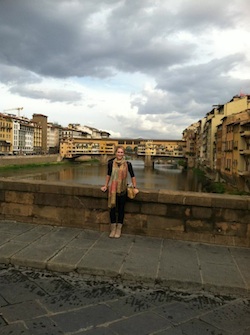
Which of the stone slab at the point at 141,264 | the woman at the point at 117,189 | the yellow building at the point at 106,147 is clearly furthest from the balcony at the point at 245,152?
the yellow building at the point at 106,147

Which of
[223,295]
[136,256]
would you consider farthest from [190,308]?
[136,256]

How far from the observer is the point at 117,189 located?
4645 millimetres

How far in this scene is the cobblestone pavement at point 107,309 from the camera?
2.39m

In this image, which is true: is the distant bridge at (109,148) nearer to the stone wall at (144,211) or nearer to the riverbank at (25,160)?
the riverbank at (25,160)

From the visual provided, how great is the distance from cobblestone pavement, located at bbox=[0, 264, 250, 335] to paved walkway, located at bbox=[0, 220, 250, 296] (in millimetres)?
136

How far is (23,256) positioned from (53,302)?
1.18 m

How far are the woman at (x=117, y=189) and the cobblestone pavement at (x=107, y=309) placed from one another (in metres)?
1.46

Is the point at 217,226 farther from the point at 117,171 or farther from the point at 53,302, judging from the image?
the point at 53,302

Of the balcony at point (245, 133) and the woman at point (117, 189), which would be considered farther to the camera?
the balcony at point (245, 133)

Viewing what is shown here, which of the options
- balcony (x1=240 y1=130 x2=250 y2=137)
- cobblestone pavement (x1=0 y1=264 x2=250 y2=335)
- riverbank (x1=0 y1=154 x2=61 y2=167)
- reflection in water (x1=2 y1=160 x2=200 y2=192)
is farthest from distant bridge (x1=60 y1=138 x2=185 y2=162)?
cobblestone pavement (x1=0 y1=264 x2=250 y2=335)

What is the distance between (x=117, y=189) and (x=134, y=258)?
123 centimetres

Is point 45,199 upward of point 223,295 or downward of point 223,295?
upward

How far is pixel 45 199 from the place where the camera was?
17.9ft

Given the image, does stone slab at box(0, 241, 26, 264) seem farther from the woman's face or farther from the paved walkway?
the woman's face
